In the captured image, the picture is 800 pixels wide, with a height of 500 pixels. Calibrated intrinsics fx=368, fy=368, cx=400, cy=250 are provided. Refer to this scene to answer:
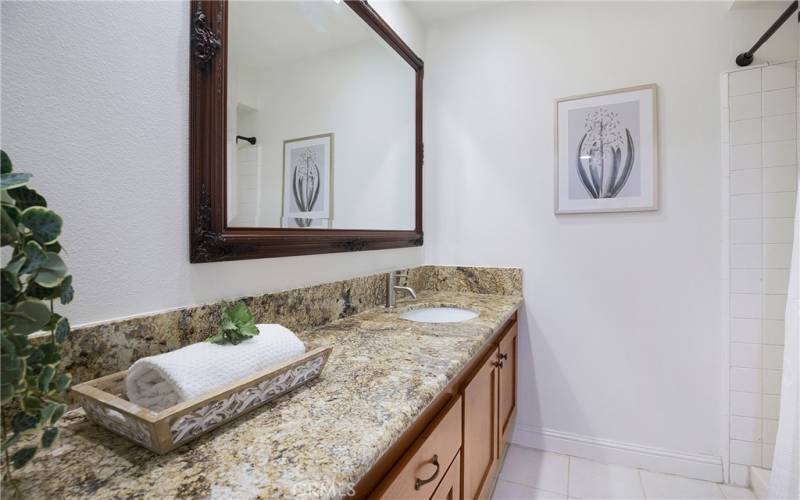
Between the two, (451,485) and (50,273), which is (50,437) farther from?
(451,485)

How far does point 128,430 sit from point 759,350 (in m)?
2.15

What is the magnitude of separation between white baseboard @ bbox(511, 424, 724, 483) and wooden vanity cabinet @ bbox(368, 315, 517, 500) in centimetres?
28

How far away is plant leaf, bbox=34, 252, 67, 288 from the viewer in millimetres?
396

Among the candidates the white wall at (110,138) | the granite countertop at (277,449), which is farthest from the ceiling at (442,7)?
the granite countertop at (277,449)

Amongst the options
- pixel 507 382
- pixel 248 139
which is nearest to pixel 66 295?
pixel 248 139

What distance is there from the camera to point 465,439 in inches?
42.1

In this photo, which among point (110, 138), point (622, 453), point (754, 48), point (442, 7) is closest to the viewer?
point (110, 138)

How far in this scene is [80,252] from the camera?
686 millimetres

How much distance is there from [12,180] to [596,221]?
1956 mm

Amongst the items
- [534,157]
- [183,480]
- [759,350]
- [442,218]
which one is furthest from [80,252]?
[759,350]

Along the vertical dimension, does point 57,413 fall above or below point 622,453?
above

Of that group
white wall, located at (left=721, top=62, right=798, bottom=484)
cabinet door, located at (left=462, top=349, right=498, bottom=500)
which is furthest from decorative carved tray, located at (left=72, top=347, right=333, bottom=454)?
white wall, located at (left=721, top=62, right=798, bottom=484)

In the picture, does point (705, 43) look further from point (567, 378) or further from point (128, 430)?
point (128, 430)

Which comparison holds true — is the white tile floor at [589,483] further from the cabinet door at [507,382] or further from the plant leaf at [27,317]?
the plant leaf at [27,317]
